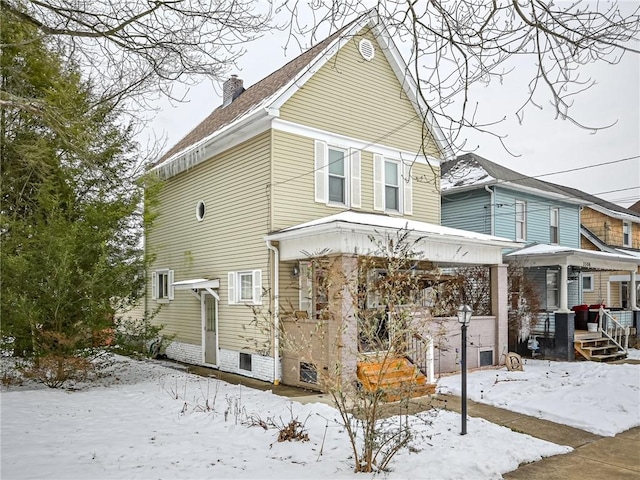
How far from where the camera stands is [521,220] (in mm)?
19156

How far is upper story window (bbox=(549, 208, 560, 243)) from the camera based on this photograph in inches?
805

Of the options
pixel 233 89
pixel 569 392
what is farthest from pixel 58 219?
pixel 569 392

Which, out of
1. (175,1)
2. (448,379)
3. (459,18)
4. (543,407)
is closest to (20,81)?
(175,1)

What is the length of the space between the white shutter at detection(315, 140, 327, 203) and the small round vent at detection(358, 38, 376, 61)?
292cm

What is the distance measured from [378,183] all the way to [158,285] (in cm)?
822

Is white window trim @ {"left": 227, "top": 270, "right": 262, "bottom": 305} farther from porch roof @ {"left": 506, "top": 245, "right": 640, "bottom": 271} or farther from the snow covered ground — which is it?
porch roof @ {"left": 506, "top": 245, "right": 640, "bottom": 271}

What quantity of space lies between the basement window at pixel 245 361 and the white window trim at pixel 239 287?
4.18 feet

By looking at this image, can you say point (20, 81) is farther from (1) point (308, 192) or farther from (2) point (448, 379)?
(2) point (448, 379)

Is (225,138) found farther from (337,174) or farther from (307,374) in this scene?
(307,374)

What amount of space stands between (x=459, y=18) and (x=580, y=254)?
506 inches

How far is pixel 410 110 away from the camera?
14602 mm

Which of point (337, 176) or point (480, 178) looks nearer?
point (337, 176)

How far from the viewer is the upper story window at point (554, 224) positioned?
67.1ft

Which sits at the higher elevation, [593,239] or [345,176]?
[345,176]
